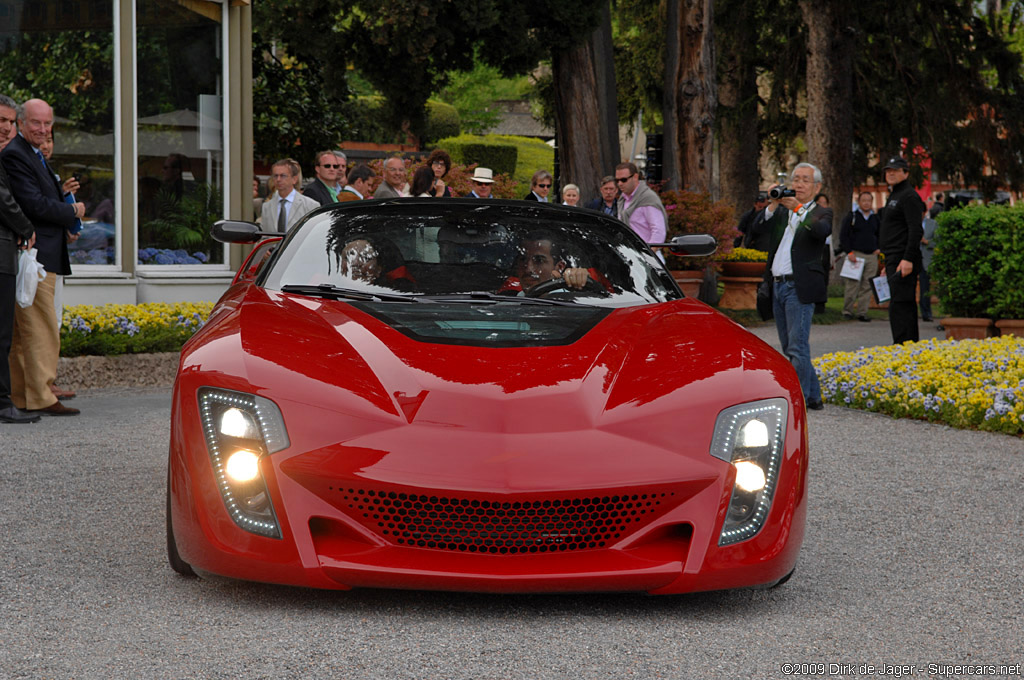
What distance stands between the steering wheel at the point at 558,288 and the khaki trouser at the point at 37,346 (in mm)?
4419

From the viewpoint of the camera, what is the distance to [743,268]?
1939 cm

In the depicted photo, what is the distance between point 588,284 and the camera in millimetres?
5102

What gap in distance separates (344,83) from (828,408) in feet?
38.8

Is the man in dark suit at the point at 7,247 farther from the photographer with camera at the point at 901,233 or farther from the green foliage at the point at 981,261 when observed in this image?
the green foliage at the point at 981,261

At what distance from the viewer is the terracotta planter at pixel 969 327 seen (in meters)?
12.9

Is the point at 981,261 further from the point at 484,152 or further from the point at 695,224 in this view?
the point at 484,152

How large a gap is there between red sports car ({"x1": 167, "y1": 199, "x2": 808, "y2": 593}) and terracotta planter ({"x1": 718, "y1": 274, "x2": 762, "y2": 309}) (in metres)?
15.5

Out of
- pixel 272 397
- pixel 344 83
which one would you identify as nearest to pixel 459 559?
pixel 272 397

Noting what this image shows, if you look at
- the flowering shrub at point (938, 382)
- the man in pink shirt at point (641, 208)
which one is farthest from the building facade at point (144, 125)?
the flowering shrub at point (938, 382)

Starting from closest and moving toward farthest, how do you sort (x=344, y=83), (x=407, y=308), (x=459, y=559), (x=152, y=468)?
(x=459, y=559) → (x=407, y=308) → (x=152, y=468) → (x=344, y=83)

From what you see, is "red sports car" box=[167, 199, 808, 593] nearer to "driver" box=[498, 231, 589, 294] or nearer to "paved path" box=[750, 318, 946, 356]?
"driver" box=[498, 231, 589, 294]

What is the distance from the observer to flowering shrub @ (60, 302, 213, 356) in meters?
10.0

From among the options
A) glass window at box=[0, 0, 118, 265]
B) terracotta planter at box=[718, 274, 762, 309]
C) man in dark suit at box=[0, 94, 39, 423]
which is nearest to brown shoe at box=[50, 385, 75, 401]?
man in dark suit at box=[0, 94, 39, 423]

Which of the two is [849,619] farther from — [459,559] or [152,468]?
[152,468]
